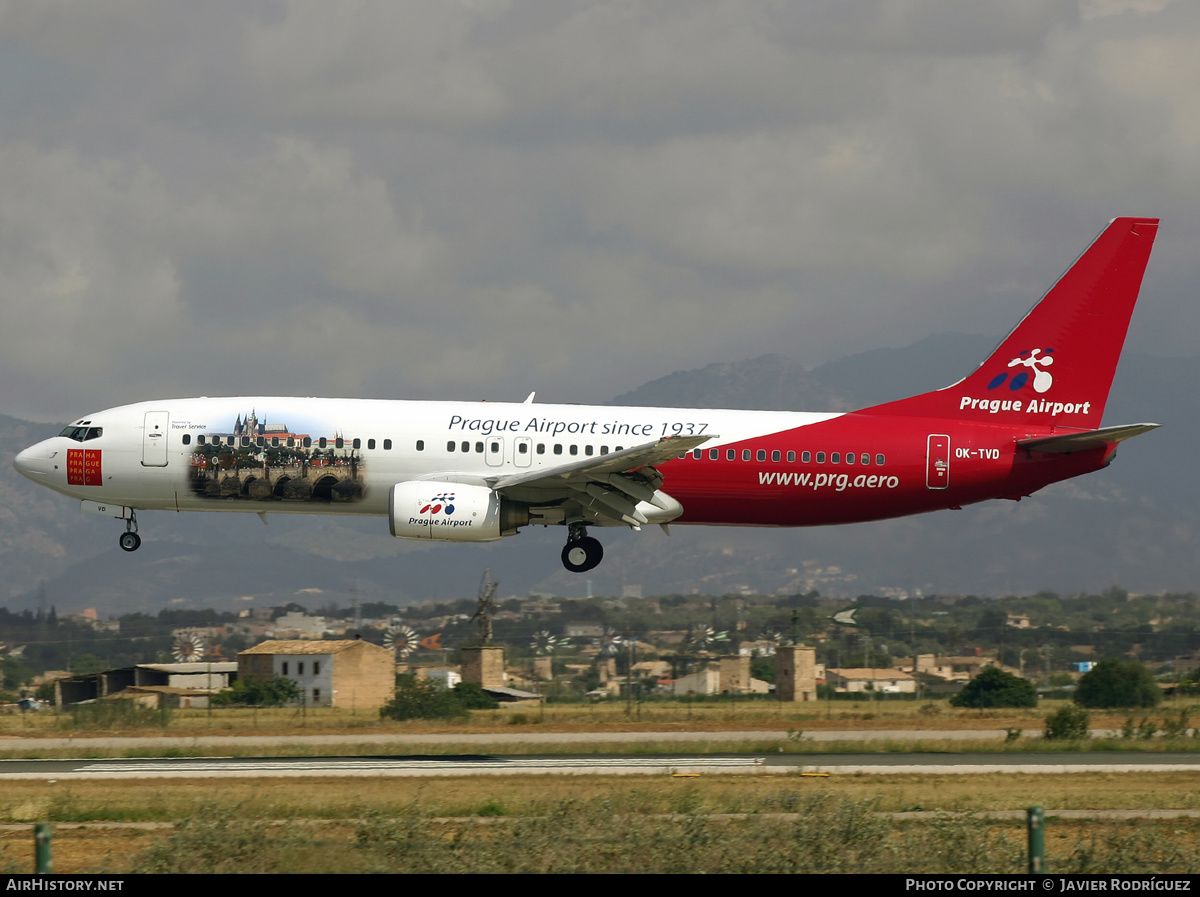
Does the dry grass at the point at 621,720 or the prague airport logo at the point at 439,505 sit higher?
the prague airport logo at the point at 439,505

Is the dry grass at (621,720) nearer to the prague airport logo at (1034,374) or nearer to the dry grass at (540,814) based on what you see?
the prague airport logo at (1034,374)

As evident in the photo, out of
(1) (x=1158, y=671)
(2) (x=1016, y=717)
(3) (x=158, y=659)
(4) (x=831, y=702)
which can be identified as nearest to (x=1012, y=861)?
(2) (x=1016, y=717)

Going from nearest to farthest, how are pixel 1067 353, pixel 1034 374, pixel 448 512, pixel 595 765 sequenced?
1. pixel 595 765
2. pixel 448 512
3. pixel 1034 374
4. pixel 1067 353

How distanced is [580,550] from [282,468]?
8.28m

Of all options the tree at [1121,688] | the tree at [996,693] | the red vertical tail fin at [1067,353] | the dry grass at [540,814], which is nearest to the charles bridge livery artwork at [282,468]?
the dry grass at [540,814]

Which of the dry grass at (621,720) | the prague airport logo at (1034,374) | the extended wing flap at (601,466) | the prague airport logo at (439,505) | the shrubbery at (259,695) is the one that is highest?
the prague airport logo at (1034,374)

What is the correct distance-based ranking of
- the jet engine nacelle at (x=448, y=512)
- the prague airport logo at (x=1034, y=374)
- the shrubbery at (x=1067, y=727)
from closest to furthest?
the jet engine nacelle at (x=448, y=512) → the prague airport logo at (x=1034, y=374) → the shrubbery at (x=1067, y=727)

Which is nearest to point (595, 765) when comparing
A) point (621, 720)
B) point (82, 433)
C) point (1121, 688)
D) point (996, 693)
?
point (82, 433)

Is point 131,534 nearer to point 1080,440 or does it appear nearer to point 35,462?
point 35,462

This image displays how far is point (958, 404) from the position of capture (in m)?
39.2

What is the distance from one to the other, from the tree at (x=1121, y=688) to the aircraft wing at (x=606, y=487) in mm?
31016

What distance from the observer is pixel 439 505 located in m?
35.3

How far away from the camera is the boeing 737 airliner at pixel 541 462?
36.2m
